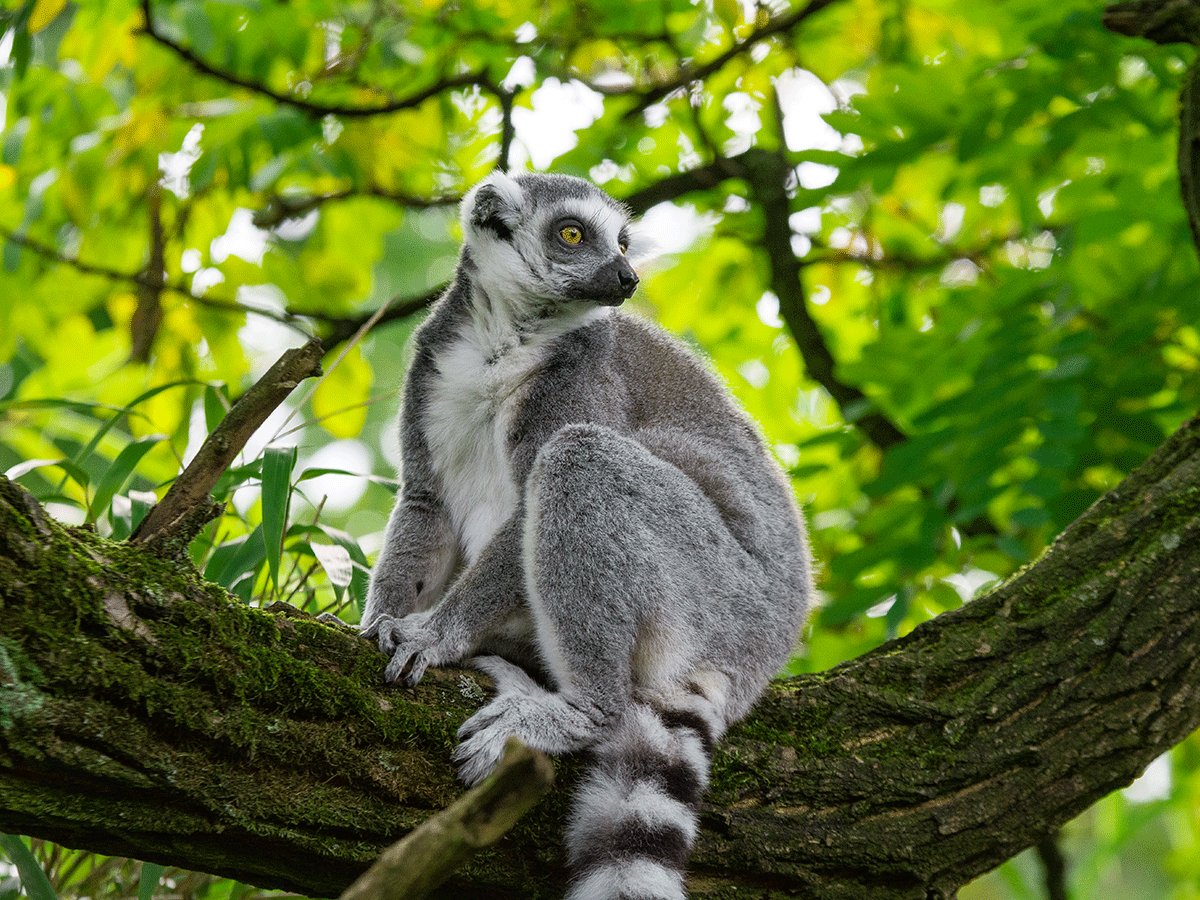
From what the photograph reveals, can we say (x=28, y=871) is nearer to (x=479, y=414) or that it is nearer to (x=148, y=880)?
(x=148, y=880)

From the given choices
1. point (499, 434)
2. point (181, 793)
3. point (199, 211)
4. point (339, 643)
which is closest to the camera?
point (181, 793)

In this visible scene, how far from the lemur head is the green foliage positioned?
0.55m

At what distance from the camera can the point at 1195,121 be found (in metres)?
4.29

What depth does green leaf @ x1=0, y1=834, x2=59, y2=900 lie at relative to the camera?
282 centimetres

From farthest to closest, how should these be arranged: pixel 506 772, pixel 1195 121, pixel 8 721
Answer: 1. pixel 1195 121
2. pixel 8 721
3. pixel 506 772

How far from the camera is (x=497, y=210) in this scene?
180 inches

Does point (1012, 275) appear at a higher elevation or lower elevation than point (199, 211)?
lower

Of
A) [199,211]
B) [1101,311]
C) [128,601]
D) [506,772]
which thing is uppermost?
[199,211]

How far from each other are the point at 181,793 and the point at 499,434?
1939mm

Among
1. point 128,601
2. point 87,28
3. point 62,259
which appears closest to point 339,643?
point 128,601

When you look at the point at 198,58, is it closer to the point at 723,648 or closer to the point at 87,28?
the point at 87,28

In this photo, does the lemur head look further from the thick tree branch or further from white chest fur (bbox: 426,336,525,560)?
the thick tree branch

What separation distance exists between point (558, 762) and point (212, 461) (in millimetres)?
1376

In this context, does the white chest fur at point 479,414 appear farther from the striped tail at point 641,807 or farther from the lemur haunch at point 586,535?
the striped tail at point 641,807
